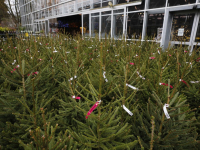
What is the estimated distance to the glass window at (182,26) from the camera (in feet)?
19.8

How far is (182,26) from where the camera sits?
6301mm

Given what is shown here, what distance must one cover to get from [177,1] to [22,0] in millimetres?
29263

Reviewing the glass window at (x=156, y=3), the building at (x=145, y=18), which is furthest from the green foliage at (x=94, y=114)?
the glass window at (x=156, y=3)

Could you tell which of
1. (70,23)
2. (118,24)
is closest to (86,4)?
(118,24)

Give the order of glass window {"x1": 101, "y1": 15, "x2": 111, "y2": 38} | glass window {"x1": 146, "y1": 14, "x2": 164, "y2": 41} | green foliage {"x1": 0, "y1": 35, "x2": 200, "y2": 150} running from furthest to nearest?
glass window {"x1": 101, "y1": 15, "x2": 111, "y2": 38} → glass window {"x1": 146, "y1": 14, "x2": 164, "y2": 41} → green foliage {"x1": 0, "y1": 35, "x2": 200, "y2": 150}

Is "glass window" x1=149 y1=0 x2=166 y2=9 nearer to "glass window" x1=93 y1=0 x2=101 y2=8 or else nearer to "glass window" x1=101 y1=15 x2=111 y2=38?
"glass window" x1=101 y1=15 x2=111 y2=38

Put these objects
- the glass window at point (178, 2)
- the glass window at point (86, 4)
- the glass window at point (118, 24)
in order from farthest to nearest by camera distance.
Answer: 1. the glass window at point (86, 4)
2. the glass window at point (118, 24)
3. the glass window at point (178, 2)

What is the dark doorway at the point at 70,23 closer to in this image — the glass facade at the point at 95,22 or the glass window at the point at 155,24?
the glass facade at the point at 95,22

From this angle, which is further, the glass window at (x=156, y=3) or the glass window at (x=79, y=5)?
the glass window at (x=79, y=5)

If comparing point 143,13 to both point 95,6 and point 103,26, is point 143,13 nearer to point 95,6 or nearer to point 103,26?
point 103,26

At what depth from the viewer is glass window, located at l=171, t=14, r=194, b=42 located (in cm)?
604

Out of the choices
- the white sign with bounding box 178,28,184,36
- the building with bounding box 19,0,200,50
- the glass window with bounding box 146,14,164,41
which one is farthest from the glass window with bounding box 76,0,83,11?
the white sign with bounding box 178,28,184,36

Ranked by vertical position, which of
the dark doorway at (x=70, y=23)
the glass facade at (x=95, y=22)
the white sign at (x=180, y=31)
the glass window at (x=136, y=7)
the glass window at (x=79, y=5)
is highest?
the glass window at (x=79, y=5)

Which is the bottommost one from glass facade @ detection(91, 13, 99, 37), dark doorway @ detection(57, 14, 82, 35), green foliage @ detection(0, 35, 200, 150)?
green foliage @ detection(0, 35, 200, 150)
